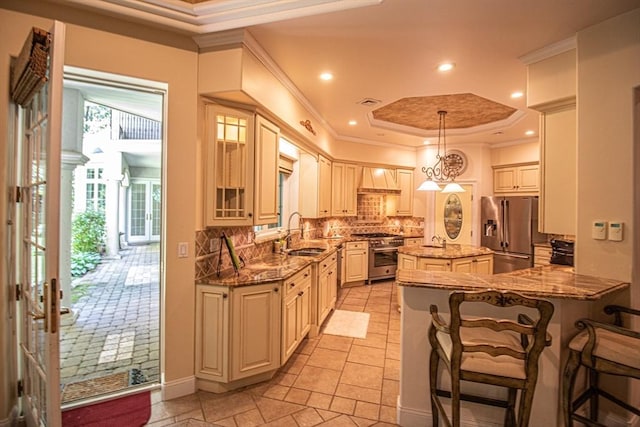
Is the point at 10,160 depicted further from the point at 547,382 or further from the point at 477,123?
the point at 477,123

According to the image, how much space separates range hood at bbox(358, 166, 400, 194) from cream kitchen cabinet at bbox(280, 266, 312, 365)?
3.13 meters

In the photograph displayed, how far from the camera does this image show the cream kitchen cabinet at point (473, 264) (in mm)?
3778

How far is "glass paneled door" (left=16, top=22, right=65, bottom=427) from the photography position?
1353mm

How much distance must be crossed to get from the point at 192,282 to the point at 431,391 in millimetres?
1857

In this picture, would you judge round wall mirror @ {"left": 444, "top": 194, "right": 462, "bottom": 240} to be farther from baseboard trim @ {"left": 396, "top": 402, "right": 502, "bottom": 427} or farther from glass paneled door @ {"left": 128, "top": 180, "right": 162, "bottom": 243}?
glass paneled door @ {"left": 128, "top": 180, "right": 162, "bottom": 243}

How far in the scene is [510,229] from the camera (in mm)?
5422

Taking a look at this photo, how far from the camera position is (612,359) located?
1.59 metres

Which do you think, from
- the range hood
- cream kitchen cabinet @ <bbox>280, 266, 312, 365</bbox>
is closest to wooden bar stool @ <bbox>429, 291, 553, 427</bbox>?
cream kitchen cabinet @ <bbox>280, 266, 312, 365</bbox>

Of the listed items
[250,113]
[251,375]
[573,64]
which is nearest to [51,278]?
[251,375]

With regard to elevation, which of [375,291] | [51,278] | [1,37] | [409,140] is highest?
[409,140]

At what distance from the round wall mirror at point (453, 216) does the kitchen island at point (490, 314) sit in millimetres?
4008

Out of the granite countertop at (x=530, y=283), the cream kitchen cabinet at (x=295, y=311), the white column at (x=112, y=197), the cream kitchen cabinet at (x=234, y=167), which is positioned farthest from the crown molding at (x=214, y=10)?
the white column at (x=112, y=197)

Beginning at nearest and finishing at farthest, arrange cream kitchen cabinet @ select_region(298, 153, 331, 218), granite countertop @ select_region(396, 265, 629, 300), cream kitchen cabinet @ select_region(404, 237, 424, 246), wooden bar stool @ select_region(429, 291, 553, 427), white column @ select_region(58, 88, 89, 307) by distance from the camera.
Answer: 1. wooden bar stool @ select_region(429, 291, 553, 427)
2. granite countertop @ select_region(396, 265, 629, 300)
3. white column @ select_region(58, 88, 89, 307)
4. cream kitchen cabinet @ select_region(298, 153, 331, 218)
5. cream kitchen cabinet @ select_region(404, 237, 424, 246)

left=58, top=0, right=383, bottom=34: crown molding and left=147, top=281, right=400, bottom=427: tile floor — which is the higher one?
left=58, top=0, right=383, bottom=34: crown molding
